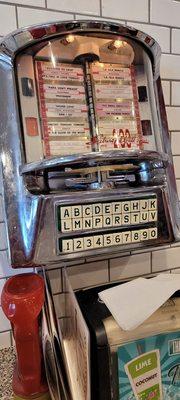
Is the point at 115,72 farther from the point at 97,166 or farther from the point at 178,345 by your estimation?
the point at 178,345

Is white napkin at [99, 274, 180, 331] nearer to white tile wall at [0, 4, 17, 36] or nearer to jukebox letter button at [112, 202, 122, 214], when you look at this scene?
jukebox letter button at [112, 202, 122, 214]

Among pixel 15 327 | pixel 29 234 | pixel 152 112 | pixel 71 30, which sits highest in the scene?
pixel 71 30

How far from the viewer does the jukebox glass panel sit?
0.54m

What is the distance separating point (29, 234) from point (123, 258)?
1.37 feet

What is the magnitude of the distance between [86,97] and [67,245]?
0.29 metres

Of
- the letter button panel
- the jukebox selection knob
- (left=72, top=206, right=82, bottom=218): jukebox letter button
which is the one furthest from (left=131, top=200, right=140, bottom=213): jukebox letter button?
the jukebox selection knob

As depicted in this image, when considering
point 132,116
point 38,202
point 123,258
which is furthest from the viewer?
point 123,258

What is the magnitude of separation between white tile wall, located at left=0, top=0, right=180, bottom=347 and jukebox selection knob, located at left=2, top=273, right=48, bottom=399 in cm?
18

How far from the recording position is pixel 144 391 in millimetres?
535

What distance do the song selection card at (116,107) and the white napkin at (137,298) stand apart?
281 mm

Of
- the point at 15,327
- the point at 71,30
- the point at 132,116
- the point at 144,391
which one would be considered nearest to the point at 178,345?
the point at 144,391

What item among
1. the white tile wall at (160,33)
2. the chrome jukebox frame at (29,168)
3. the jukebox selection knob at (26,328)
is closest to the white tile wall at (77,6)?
the white tile wall at (160,33)

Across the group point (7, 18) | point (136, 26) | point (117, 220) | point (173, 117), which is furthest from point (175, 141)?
point (7, 18)

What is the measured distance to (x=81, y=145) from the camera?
558mm
